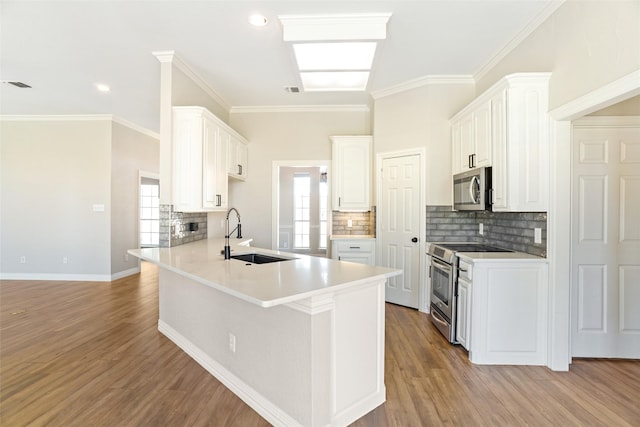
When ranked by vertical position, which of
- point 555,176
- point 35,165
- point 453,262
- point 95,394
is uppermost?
point 35,165

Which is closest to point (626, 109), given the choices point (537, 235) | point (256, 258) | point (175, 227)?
point (537, 235)

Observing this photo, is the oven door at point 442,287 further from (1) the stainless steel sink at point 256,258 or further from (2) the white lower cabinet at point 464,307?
(1) the stainless steel sink at point 256,258

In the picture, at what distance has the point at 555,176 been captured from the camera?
2461 millimetres

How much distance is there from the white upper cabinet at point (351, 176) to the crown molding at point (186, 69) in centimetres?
188

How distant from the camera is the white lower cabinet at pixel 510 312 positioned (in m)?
2.53

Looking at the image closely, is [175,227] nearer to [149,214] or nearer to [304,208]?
[304,208]

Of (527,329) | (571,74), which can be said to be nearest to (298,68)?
(571,74)

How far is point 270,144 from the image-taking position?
507cm

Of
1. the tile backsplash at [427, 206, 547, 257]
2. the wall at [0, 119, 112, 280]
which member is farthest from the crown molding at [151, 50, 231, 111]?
the tile backsplash at [427, 206, 547, 257]

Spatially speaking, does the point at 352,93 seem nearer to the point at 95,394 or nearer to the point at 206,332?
the point at 206,332

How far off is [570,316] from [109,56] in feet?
17.4

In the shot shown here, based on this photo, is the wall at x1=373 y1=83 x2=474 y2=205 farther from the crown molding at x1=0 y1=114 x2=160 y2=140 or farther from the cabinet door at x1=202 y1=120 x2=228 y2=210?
the crown molding at x1=0 y1=114 x2=160 y2=140

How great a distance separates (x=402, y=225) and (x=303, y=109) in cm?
258

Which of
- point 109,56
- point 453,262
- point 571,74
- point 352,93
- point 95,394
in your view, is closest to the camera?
point 95,394
